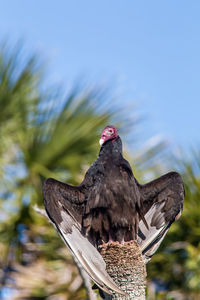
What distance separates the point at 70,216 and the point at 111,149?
1.52 feet

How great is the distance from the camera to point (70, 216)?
2.92m

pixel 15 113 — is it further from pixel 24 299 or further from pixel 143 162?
pixel 24 299

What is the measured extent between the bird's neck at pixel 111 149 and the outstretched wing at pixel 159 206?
0.22 metres

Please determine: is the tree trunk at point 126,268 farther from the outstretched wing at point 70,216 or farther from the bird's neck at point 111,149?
the bird's neck at point 111,149

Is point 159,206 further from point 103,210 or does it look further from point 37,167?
point 37,167

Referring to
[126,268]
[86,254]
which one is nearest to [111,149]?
[86,254]

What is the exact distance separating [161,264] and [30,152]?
1.68m

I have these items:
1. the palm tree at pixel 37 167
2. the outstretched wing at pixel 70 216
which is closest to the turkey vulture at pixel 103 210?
the outstretched wing at pixel 70 216

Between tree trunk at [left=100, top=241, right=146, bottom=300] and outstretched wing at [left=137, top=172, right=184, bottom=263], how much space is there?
1.81 feet

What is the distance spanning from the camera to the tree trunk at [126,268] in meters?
2.34

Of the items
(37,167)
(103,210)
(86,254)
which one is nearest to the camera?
(86,254)

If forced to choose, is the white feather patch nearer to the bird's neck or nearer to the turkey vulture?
the turkey vulture

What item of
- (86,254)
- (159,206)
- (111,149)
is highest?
(111,149)

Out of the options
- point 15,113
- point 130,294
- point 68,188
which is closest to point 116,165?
point 68,188
